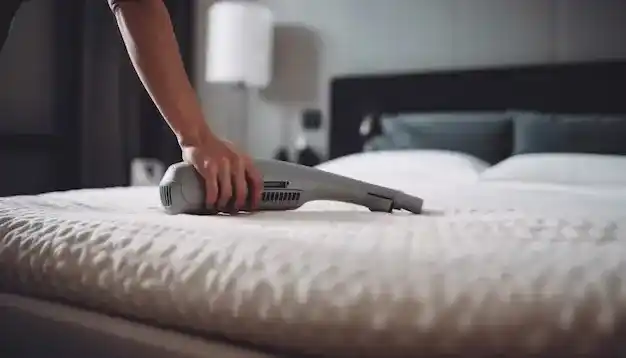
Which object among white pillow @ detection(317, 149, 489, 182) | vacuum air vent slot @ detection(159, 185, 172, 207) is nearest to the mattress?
vacuum air vent slot @ detection(159, 185, 172, 207)

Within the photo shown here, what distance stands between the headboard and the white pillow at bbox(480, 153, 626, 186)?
1.35ft

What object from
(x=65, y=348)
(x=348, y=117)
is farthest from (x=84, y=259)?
(x=348, y=117)

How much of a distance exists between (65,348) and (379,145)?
2.19m

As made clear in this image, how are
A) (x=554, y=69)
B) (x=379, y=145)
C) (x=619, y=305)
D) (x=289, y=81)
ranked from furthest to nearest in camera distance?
(x=289, y=81) → (x=379, y=145) → (x=554, y=69) → (x=619, y=305)

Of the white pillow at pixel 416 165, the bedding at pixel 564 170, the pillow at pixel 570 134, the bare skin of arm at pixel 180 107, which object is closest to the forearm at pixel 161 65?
the bare skin of arm at pixel 180 107

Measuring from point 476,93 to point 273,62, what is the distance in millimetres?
1089

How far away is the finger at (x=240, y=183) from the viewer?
103 centimetres

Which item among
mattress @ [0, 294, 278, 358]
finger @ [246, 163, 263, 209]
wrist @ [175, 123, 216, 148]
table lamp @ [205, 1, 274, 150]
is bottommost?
mattress @ [0, 294, 278, 358]

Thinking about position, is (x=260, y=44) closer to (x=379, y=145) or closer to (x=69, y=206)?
(x=379, y=145)

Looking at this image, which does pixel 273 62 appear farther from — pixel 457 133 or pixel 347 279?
pixel 347 279

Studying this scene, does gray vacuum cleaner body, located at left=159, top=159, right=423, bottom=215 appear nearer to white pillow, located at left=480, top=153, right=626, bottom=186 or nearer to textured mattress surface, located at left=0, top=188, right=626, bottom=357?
textured mattress surface, located at left=0, top=188, right=626, bottom=357

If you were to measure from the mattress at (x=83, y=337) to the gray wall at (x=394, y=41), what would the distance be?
2330 mm

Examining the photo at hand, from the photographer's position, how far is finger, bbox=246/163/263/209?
1061 millimetres

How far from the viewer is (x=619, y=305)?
0.55 meters
